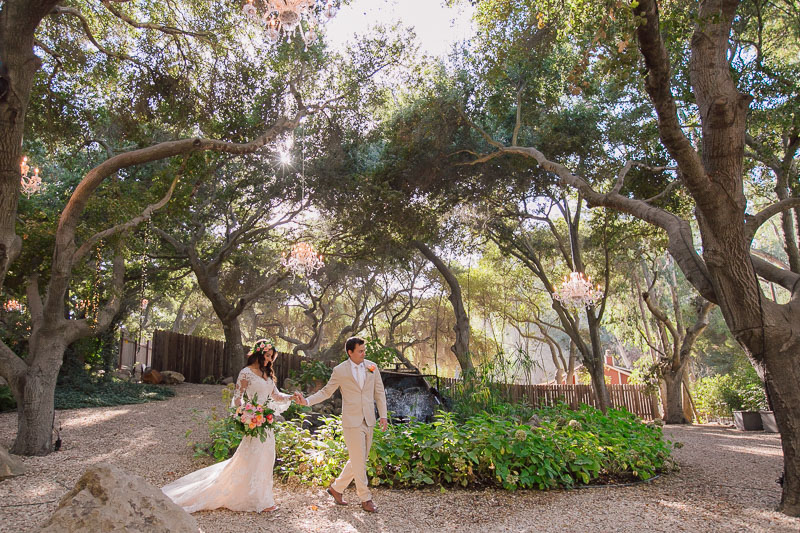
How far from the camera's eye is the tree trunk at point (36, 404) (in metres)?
6.17

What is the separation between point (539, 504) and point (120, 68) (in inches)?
377

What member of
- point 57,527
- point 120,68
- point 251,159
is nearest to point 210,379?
point 251,159

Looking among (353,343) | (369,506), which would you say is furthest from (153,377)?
(369,506)

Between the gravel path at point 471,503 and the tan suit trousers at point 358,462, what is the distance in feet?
0.59

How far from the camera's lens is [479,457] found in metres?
5.50

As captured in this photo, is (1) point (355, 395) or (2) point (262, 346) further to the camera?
(2) point (262, 346)

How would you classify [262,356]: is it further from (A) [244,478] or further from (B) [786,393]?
(B) [786,393]

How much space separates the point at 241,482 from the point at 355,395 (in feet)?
4.06

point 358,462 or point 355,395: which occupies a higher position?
point 355,395

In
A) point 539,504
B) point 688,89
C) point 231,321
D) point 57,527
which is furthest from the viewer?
point 231,321

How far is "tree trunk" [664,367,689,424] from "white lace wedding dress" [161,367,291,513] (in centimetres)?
1338

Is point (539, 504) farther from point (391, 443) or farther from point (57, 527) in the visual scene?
point (57, 527)

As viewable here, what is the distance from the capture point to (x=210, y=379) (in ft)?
55.3

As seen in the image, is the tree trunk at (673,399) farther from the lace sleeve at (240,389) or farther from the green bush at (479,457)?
the lace sleeve at (240,389)
